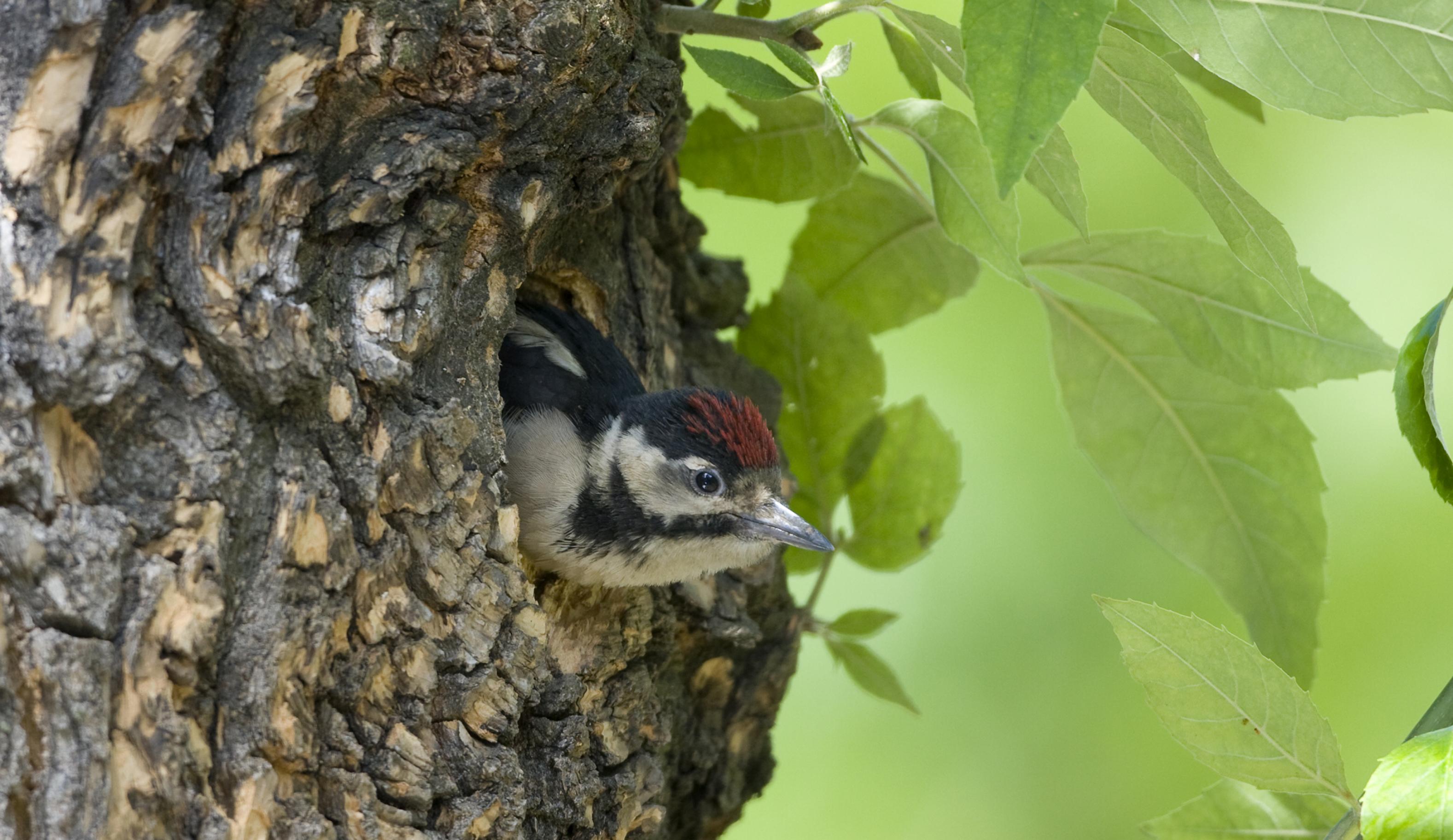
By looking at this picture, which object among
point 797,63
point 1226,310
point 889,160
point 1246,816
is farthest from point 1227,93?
point 1246,816

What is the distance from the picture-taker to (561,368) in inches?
80.5

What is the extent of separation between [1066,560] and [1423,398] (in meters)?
1.94

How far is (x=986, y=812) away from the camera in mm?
3162

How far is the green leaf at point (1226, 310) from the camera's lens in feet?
5.65

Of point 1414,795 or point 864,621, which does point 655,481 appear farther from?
point 1414,795

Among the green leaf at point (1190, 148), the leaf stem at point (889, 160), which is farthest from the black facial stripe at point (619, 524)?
the green leaf at point (1190, 148)

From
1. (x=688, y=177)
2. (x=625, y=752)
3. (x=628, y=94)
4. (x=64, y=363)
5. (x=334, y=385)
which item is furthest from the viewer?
(x=688, y=177)

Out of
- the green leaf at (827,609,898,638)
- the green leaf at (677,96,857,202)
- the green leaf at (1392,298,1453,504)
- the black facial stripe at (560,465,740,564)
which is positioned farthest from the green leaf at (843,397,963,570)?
the green leaf at (1392,298,1453,504)

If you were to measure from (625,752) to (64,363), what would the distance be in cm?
94

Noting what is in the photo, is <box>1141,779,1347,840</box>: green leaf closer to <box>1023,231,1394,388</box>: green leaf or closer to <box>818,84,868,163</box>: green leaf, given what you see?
<box>1023,231,1394,388</box>: green leaf

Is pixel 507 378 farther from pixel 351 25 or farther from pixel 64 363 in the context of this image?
pixel 64 363

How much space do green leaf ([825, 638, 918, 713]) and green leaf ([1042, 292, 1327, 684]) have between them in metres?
0.54

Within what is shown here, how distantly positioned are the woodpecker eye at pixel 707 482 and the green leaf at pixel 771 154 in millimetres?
476

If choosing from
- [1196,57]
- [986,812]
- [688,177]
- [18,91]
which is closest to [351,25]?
[18,91]
